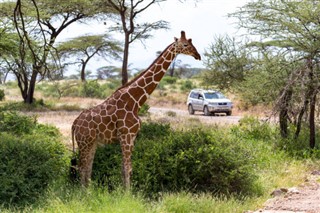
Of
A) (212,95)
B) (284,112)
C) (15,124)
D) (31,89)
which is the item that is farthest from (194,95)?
(15,124)

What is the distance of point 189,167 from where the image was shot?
331 inches

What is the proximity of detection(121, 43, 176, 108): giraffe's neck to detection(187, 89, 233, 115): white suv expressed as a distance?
18.7 meters

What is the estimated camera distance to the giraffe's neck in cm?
820

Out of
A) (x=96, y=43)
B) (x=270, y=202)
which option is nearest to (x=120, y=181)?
(x=270, y=202)

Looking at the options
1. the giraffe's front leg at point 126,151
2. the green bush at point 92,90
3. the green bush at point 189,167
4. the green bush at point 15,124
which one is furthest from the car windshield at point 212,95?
the giraffe's front leg at point 126,151

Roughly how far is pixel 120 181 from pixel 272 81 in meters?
6.56

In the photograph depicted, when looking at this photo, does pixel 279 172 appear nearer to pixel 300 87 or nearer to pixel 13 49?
pixel 300 87

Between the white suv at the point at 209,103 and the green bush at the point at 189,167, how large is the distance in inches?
725

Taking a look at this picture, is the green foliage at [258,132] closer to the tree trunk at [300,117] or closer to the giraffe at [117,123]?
the tree trunk at [300,117]

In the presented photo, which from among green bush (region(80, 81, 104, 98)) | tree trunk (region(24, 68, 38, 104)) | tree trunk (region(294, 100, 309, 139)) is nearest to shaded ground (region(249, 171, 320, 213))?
tree trunk (region(294, 100, 309, 139))

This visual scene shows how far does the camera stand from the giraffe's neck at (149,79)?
26.9 feet

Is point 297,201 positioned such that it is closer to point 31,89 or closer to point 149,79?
point 149,79

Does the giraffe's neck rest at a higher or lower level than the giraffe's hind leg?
higher

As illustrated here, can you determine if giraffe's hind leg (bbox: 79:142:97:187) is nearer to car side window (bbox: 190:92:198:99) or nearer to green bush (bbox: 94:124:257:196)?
green bush (bbox: 94:124:257:196)
